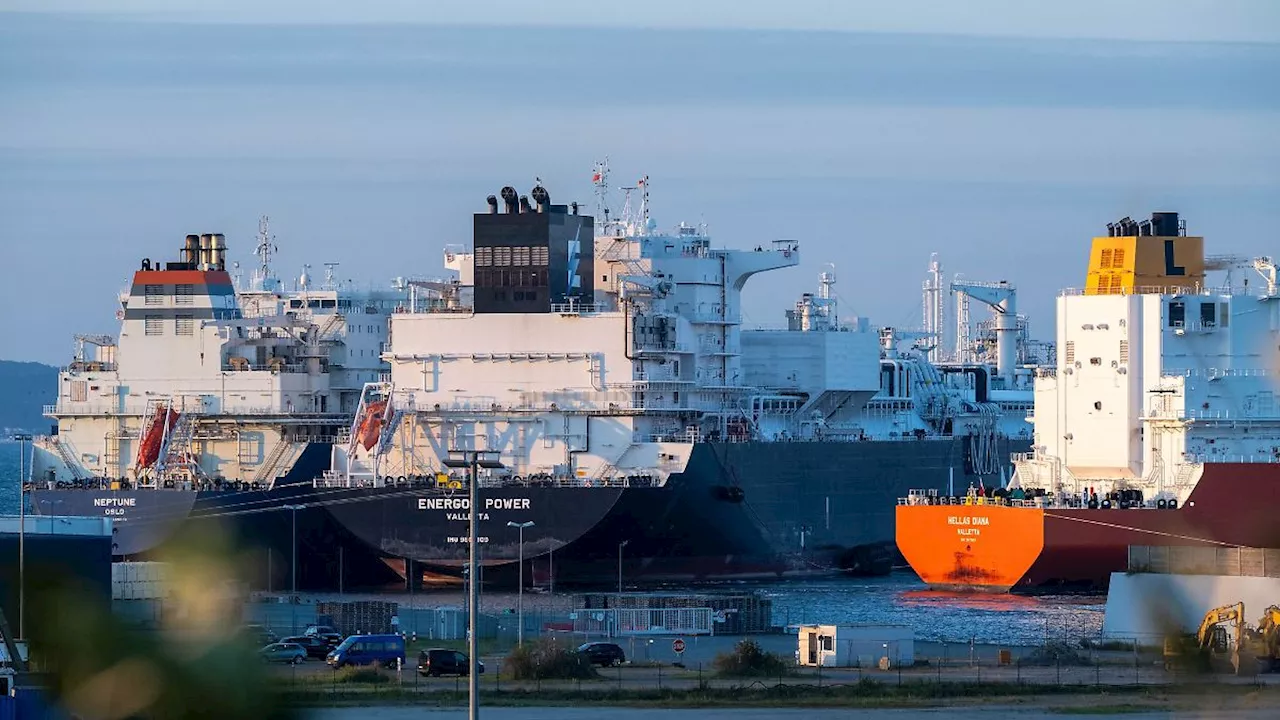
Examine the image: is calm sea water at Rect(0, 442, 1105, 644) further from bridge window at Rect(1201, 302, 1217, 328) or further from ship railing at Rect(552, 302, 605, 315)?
ship railing at Rect(552, 302, 605, 315)

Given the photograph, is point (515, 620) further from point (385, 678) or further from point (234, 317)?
point (234, 317)

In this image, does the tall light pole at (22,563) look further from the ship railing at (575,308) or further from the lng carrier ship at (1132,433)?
the lng carrier ship at (1132,433)

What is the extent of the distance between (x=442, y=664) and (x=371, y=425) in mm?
21227

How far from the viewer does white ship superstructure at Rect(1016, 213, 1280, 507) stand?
55.5 metres

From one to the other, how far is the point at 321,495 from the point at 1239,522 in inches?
827

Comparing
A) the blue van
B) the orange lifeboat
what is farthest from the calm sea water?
the blue van

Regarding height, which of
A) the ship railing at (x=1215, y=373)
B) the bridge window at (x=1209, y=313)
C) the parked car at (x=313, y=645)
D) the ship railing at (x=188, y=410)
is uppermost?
the bridge window at (x=1209, y=313)

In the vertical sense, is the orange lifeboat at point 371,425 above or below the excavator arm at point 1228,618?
above

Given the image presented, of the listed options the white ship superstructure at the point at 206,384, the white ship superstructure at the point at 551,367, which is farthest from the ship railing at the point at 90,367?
the white ship superstructure at the point at 551,367

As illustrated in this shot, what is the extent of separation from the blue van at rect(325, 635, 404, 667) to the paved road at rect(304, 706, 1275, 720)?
6073mm

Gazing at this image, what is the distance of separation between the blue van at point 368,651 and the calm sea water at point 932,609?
36.4 ft

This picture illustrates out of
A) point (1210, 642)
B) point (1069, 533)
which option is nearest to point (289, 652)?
point (1069, 533)

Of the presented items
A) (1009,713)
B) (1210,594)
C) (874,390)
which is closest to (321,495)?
(874,390)

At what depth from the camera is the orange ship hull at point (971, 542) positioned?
56.5 meters
